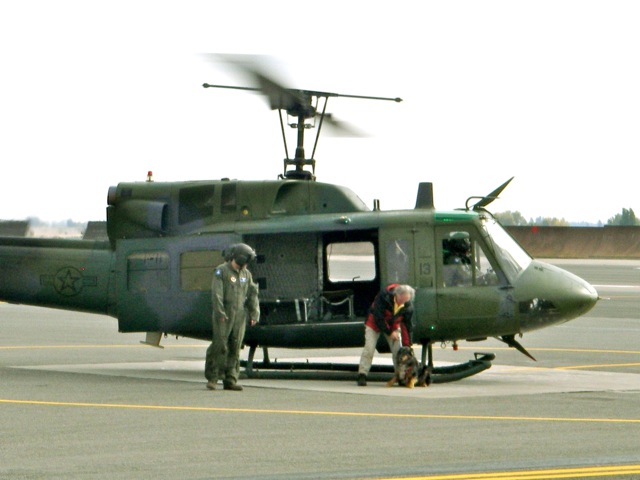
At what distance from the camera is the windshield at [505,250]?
1911 centimetres

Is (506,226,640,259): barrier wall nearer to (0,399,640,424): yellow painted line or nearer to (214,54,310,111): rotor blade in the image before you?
(214,54,310,111): rotor blade

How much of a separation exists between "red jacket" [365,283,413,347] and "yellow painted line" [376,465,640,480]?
7.64 metres

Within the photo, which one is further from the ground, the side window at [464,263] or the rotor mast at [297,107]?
the rotor mast at [297,107]

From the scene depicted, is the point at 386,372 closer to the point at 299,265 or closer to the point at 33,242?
the point at 299,265

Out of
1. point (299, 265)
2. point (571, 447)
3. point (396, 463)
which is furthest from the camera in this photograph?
point (299, 265)

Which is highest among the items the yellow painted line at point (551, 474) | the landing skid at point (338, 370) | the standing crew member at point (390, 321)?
the standing crew member at point (390, 321)

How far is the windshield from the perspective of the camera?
19.1m

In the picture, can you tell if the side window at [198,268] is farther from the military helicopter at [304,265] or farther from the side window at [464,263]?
the side window at [464,263]

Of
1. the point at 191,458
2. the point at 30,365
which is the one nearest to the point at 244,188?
the point at 30,365

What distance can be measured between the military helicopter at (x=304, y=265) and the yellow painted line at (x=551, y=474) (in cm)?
822

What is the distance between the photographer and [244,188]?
783 inches

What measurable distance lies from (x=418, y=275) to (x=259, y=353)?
6997mm

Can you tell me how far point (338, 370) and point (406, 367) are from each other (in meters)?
2.29

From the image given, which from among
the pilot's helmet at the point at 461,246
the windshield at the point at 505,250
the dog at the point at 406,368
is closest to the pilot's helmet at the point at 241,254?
the dog at the point at 406,368
